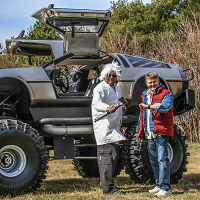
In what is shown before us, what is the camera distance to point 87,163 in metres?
7.93

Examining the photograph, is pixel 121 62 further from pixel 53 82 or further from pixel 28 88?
pixel 28 88

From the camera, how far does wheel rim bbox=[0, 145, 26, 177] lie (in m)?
5.55

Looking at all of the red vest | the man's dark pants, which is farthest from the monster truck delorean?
the red vest

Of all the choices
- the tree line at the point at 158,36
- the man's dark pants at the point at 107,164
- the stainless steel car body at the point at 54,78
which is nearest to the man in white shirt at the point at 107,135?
the man's dark pants at the point at 107,164

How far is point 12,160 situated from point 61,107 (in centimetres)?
128

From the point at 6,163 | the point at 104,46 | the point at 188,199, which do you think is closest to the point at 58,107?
the point at 6,163

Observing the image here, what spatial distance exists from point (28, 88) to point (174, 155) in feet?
8.99

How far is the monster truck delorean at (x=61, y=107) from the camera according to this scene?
5.62 metres

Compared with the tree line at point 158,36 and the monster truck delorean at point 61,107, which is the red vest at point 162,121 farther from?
the tree line at point 158,36

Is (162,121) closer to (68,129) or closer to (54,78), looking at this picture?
(68,129)

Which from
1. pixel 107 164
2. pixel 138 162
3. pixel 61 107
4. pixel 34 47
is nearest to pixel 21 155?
pixel 61 107

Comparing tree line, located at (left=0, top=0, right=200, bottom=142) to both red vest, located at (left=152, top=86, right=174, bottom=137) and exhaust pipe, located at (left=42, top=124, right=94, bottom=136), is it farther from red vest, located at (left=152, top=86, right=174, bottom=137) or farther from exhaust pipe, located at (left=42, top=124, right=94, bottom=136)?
red vest, located at (left=152, top=86, right=174, bottom=137)

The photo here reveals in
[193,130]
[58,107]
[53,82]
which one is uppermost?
[53,82]

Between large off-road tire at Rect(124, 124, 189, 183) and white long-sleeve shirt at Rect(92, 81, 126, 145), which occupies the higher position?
white long-sleeve shirt at Rect(92, 81, 126, 145)
